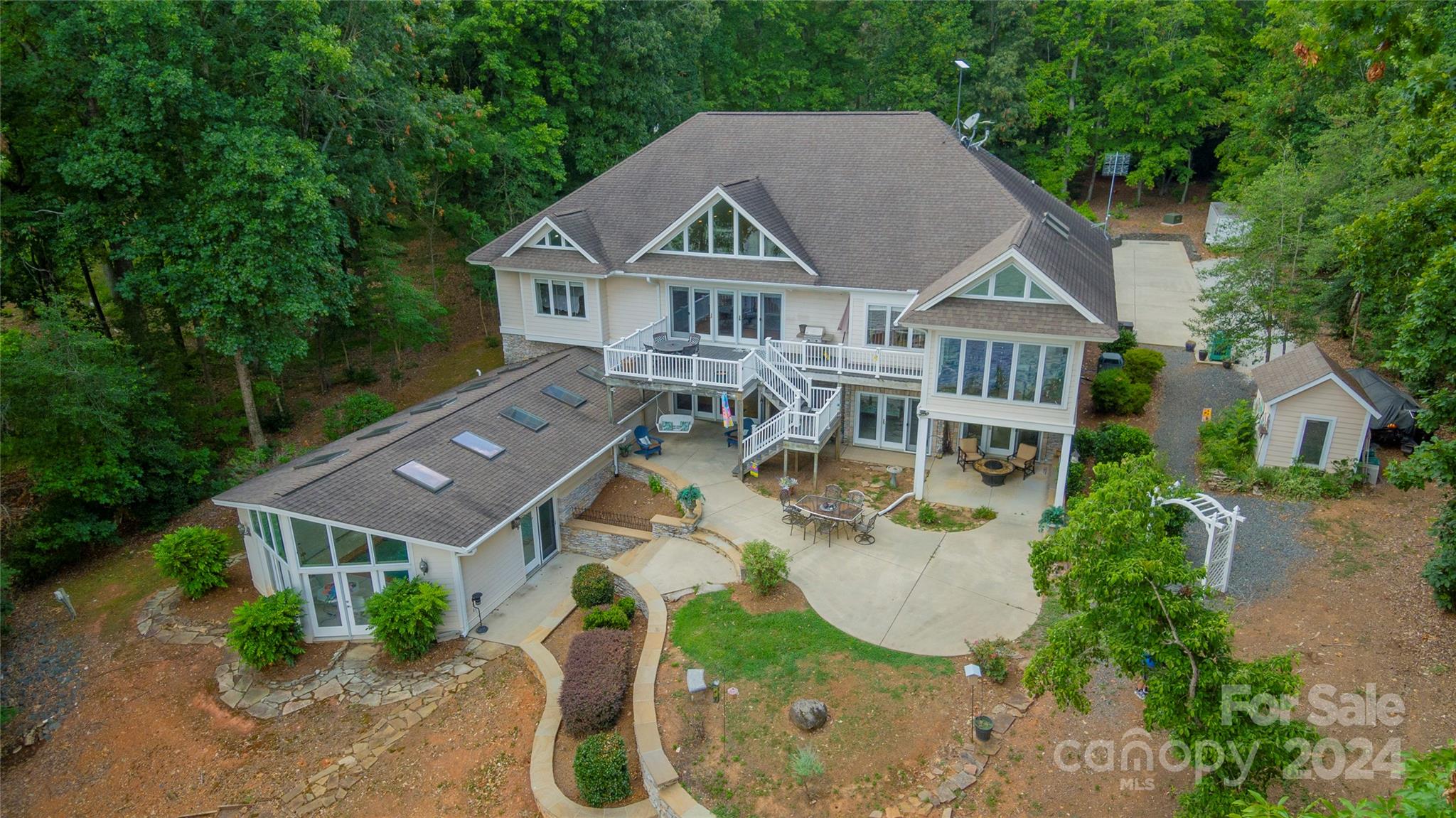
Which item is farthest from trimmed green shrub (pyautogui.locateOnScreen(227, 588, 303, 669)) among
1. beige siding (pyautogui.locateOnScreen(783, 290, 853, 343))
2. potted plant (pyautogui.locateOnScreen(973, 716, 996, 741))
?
beige siding (pyautogui.locateOnScreen(783, 290, 853, 343))

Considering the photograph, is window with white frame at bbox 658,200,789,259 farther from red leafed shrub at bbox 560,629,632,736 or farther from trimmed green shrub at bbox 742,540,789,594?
red leafed shrub at bbox 560,629,632,736

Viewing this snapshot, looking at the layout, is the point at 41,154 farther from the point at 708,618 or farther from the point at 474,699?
the point at 708,618

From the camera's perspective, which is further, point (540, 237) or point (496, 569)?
point (540, 237)

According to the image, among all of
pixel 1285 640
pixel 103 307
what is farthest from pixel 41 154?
pixel 1285 640

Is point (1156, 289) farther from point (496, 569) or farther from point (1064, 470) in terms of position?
point (496, 569)

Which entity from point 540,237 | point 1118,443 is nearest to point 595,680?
point 1118,443

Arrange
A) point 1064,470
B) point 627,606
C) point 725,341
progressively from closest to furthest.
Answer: point 627,606
point 1064,470
point 725,341
